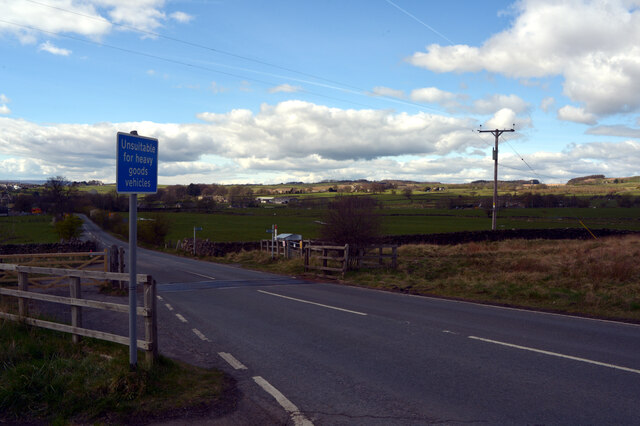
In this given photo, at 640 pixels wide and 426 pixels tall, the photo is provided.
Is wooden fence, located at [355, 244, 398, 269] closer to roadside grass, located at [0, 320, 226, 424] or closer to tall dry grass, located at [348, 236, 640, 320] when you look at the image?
tall dry grass, located at [348, 236, 640, 320]

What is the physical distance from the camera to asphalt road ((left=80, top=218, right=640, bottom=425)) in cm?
537

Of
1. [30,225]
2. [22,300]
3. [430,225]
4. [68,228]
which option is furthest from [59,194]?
[22,300]

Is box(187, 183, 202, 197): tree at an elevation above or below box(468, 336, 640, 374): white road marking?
above

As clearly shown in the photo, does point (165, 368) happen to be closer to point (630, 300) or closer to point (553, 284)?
point (630, 300)

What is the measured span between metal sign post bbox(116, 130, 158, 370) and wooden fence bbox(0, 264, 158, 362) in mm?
243

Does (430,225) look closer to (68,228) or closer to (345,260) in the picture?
Answer: (68,228)

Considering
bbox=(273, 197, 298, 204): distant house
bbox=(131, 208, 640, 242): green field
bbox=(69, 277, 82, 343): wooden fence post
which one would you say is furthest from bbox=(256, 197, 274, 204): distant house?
bbox=(69, 277, 82, 343): wooden fence post

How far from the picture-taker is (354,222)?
25.3 m

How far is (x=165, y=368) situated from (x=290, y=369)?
70.0 inches

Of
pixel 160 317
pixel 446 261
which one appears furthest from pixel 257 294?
pixel 446 261

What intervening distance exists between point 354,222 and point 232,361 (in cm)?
1823

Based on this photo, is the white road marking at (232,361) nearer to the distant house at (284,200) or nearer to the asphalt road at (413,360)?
the asphalt road at (413,360)

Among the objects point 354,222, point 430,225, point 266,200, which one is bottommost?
point 430,225

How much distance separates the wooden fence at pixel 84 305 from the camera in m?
6.12
